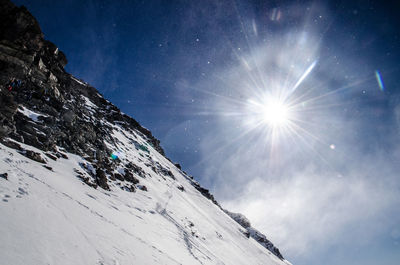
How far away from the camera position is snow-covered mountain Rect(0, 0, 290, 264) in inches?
257

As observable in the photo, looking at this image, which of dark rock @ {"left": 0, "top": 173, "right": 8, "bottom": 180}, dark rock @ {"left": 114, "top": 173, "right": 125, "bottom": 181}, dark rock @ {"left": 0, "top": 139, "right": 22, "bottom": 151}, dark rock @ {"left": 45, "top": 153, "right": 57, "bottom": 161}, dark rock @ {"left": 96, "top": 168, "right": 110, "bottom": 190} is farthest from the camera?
dark rock @ {"left": 114, "top": 173, "right": 125, "bottom": 181}

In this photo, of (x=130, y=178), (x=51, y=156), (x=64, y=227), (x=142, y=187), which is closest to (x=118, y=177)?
(x=130, y=178)

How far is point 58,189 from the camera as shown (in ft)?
36.0

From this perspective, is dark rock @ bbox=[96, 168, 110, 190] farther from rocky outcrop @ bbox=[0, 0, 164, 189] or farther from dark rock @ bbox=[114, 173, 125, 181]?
dark rock @ bbox=[114, 173, 125, 181]

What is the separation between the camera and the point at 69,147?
20047 millimetres

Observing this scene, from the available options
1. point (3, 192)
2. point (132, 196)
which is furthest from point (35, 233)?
point (132, 196)

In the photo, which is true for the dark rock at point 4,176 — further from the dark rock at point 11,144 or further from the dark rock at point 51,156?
the dark rock at point 51,156

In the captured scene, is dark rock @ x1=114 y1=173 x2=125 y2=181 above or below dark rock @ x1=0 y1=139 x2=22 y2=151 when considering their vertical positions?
above

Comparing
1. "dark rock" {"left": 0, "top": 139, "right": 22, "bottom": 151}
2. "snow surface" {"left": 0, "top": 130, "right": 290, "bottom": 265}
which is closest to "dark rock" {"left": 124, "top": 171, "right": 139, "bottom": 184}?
"snow surface" {"left": 0, "top": 130, "right": 290, "bottom": 265}

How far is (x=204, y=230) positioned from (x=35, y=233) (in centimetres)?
2033

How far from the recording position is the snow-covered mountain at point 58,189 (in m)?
6.54

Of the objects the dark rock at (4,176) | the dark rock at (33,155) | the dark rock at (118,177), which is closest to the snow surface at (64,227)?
the dark rock at (4,176)

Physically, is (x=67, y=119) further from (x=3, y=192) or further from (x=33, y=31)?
(x=3, y=192)

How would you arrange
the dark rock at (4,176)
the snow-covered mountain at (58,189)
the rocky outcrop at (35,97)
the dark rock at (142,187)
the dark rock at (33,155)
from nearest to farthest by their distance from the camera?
the snow-covered mountain at (58,189) < the dark rock at (4,176) < the dark rock at (33,155) < the rocky outcrop at (35,97) < the dark rock at (142,187)
